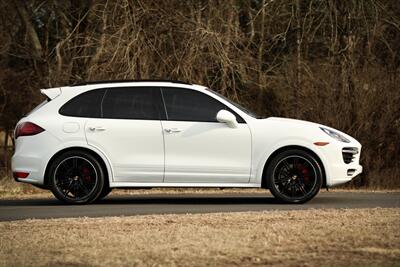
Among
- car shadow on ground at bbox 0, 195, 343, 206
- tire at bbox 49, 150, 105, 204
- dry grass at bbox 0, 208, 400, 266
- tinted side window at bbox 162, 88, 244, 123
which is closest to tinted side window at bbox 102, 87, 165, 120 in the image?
tinted side window at bbox 162, 88, 244, 123

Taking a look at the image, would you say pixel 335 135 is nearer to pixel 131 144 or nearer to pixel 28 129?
pixel 131 144

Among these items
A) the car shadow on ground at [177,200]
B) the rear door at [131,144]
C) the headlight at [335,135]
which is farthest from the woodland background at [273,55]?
the rear door at [131,144]

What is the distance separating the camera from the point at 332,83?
1845 cm

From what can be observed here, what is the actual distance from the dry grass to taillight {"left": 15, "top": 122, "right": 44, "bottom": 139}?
2152mm

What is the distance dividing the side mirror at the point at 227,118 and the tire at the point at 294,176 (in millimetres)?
711

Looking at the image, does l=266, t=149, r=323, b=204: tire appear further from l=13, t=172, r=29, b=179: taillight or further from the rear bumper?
l=13, t=172, r=29, b=179: taillight

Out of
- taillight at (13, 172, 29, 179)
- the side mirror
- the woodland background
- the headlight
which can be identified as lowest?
taillight at (13, 172, 29, 179)

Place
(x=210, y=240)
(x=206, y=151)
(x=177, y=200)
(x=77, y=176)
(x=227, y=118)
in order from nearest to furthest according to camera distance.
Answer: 1. (x=210, y=240)
2. (x=227, y=118)
3. (x=206, y=151)
4. (x=77, y=176)
5. (x=177, y=200)

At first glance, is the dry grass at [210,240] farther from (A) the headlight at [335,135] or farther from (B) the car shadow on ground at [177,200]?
(B) the car shadow on ground at [177,200]

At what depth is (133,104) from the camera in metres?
12.4

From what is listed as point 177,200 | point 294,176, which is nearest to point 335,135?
point 294,176

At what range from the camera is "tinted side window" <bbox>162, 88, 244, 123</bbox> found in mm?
12234

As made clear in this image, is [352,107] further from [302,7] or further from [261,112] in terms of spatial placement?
[302,7]

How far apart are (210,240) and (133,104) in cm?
424
